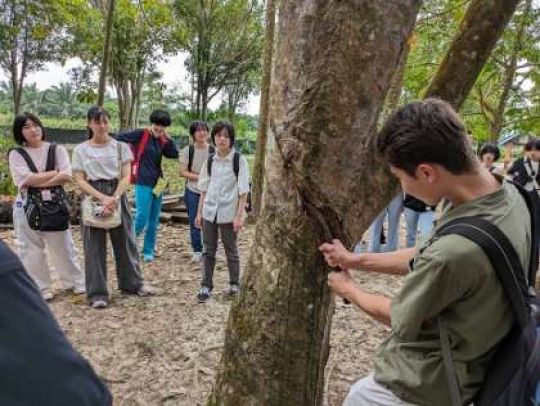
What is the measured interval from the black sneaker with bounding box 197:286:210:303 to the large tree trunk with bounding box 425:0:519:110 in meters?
2.94

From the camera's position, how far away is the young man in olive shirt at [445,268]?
1189 millimetres

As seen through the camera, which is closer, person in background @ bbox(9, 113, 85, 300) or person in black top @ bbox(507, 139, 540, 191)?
person in background @ bbox(9, 113, 85, 300)

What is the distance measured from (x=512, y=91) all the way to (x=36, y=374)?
36.2 ft

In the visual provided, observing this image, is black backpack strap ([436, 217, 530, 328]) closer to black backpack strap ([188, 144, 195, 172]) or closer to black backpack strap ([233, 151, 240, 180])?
black backpack strap ([233, 151, 240, 180])

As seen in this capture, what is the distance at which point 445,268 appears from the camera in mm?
1172

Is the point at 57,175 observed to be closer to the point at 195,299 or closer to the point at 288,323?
the point at 195,299

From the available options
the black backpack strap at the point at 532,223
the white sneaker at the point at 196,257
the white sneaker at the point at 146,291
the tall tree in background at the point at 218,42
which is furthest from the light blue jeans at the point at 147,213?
the tall tree in background at the point at 218,42

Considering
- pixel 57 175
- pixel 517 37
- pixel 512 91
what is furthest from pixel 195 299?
pixel 512 91

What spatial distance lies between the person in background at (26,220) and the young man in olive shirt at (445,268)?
340cm

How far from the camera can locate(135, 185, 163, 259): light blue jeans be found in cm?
529

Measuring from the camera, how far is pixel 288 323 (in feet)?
5.81

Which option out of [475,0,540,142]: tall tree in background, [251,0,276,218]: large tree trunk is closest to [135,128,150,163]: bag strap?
[251,0,276,218]: large tree trunk

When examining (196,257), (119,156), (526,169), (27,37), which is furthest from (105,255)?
(27,37)

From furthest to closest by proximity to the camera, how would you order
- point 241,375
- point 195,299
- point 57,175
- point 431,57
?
point 431,57 < point 195,299 < point 57,175 < point 241,375
